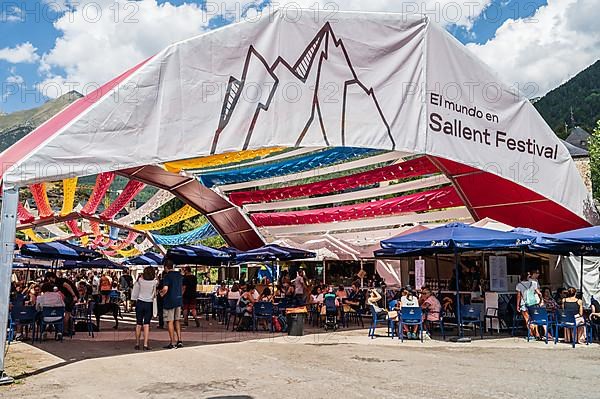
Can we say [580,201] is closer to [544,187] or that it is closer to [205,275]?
[544,187]

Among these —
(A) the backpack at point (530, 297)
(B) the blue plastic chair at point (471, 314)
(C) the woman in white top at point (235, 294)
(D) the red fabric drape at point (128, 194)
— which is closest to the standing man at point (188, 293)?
(C) the woman in white top at point (235, 294)

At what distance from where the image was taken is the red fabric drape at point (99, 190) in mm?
17453

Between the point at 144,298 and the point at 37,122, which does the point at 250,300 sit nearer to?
the point at 144,298

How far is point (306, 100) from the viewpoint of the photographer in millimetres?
11961

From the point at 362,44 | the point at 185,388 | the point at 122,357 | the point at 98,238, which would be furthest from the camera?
the point at 98,238

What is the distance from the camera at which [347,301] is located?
15648 mm

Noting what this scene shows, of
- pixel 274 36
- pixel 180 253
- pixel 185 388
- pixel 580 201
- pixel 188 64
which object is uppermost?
pixel 274 36

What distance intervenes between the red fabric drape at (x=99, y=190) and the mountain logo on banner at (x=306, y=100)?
6407 mm

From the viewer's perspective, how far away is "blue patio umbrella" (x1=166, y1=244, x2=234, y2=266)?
51.6ft

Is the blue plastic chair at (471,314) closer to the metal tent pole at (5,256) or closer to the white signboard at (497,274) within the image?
the white signboard at (497,274)

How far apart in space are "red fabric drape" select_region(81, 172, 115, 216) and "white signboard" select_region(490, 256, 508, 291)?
1017 cm

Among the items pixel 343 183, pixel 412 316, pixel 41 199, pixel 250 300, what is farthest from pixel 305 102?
pixel 41 199

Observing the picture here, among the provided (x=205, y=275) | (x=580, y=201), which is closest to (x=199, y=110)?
(x=580, y=201)

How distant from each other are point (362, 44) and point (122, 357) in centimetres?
768
